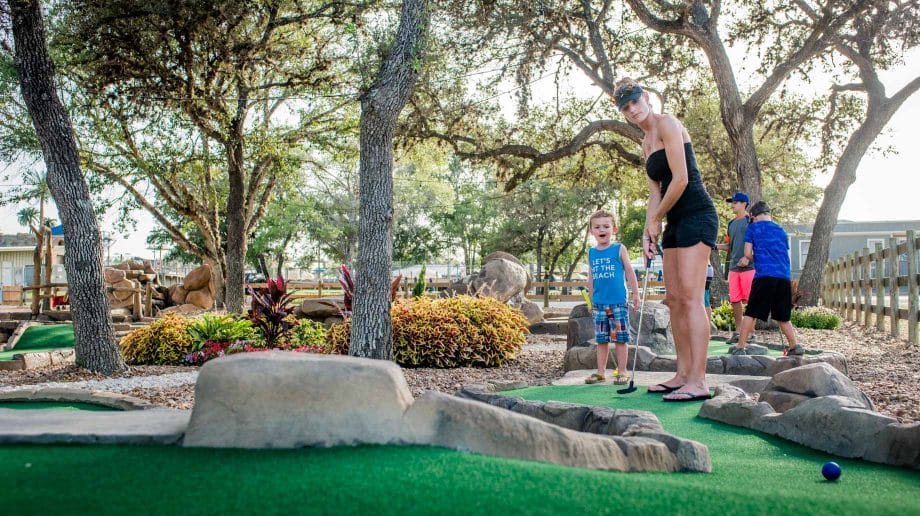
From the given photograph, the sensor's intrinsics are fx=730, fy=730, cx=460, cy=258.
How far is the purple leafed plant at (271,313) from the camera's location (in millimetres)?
10195

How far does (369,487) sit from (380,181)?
6024 millimetres

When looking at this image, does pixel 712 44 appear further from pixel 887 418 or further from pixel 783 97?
pixel 887 418

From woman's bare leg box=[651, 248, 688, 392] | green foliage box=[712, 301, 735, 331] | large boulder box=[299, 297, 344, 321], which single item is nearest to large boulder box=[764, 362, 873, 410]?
woman's bare leg box=[651, 248, 688, 392]

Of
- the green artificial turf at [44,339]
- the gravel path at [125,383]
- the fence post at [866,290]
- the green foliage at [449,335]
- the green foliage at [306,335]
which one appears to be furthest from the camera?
the fence post at [866,290]

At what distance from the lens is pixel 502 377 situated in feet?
27.3

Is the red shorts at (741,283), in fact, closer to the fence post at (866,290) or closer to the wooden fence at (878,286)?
the wooden fence at (878,286)

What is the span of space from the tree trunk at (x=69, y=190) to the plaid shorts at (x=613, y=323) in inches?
221

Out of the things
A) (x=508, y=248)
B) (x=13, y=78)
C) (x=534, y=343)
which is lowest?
(x=534, y=343)

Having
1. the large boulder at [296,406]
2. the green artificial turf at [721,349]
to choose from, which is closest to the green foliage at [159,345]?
the green artificial turf at [721,349]

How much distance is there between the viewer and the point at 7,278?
5053 cm

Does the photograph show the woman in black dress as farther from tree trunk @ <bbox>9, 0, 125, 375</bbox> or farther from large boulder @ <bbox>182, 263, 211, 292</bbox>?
large boulder @ <bbox>182, 263, 211, 292</bbox>

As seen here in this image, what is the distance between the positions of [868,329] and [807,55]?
5744mm

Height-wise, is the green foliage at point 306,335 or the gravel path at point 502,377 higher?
the green foliage at point 306,335

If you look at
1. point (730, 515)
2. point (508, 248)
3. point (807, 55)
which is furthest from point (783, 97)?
point (508, 248)
